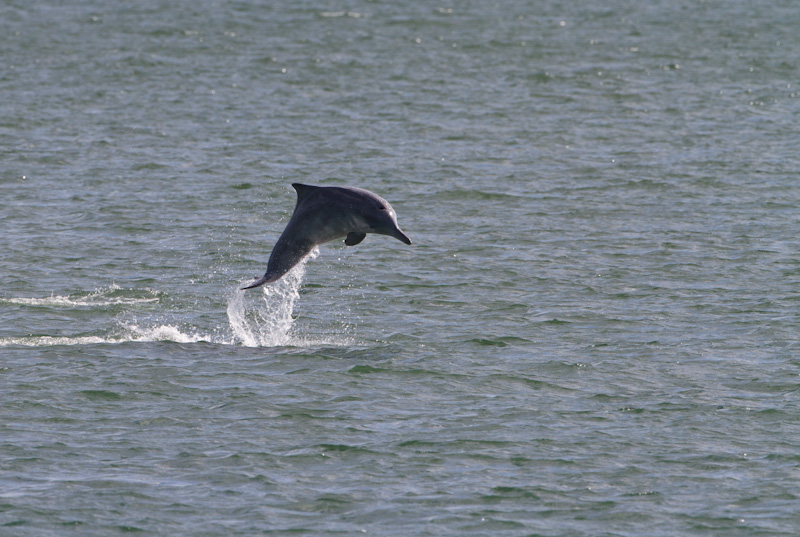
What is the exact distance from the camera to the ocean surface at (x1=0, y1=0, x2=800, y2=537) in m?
14.8

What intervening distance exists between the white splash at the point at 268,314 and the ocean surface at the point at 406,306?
11 centimetres

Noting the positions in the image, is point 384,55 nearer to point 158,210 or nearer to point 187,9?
point 187,9

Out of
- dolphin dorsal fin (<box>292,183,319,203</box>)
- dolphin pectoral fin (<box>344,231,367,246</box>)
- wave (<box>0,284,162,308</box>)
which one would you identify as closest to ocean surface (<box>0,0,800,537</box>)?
wave (<box>0,284,162,308</box>)

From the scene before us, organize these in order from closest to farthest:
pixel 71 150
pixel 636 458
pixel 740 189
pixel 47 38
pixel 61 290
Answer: pixel 636 458, pixel 61 290, pixel 740 189, pixel 71 150, pixel 47 38

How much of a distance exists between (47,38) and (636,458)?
48.8 m


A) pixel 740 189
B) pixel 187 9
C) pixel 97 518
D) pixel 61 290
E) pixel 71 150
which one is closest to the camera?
pixel 97 518

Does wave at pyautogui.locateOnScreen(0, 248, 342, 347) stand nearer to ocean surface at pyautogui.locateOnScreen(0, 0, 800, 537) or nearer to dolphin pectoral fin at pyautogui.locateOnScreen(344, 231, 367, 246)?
ocean surface at pyautogui.locateOnScreen(0, 0, 800, 537)

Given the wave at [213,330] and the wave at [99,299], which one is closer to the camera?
the wave at [213,330]

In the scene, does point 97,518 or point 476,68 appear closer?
point 97,518

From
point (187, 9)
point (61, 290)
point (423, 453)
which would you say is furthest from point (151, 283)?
point (187, 9)

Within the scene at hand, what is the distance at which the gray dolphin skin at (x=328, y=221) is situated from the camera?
61.0 feet

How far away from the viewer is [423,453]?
52.3 feet

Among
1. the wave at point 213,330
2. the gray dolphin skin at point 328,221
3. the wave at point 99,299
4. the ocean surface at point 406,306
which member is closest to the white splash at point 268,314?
the wave at point 213,330

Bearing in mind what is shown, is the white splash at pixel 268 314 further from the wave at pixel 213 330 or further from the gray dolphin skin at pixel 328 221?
the gray dolphin skin at pixel 328 221
